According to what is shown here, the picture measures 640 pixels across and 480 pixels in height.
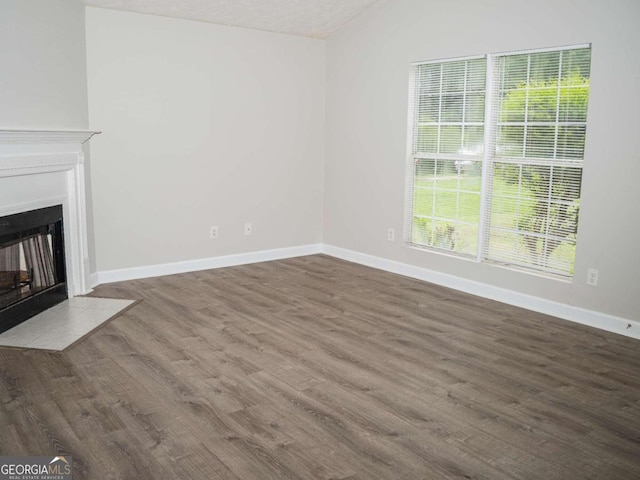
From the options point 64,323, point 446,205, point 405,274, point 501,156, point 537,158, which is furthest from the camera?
point 405,274

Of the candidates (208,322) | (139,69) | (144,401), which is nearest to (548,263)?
(208,322)

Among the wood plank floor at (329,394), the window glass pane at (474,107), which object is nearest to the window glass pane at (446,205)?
the window glass pane at (474,107)

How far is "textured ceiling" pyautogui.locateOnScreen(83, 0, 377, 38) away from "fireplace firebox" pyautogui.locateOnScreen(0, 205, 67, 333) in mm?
1882

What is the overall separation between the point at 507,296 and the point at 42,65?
12.9 feet

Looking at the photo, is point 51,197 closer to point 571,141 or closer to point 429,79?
point 429,79

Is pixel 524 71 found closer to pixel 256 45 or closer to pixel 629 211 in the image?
pixel 629 211

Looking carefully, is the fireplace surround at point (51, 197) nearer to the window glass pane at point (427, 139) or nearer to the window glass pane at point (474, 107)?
the window glass pane at point (427, 139)

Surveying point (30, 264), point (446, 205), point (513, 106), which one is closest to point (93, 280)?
point (30, 264)

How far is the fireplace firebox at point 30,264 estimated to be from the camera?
3840mm

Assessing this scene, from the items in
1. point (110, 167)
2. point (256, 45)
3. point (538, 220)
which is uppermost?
point (256, 45)

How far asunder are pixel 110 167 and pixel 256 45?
6.25 feet

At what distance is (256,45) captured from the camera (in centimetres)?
574

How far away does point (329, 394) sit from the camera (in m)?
3.00

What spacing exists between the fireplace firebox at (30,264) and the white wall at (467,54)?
9.64ft
